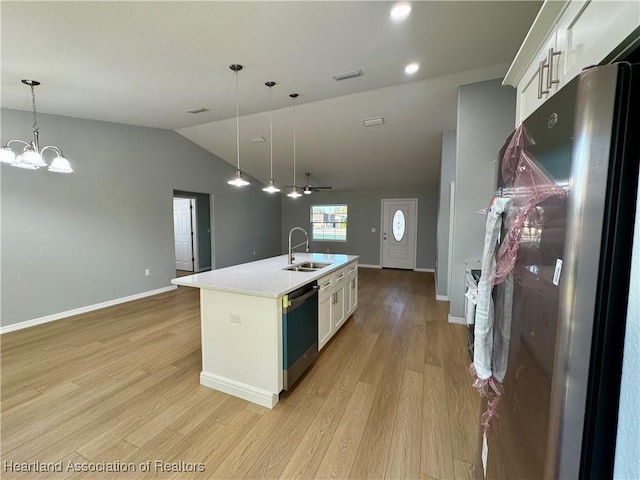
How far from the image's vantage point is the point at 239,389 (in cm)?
214

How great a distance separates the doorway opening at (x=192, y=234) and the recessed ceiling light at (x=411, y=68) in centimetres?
537

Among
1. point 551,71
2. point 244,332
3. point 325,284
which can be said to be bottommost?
point 244,332

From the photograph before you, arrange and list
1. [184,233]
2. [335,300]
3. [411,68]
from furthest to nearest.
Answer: [184,233]
[335,300]
[411,68]

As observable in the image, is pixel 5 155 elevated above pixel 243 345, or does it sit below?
above

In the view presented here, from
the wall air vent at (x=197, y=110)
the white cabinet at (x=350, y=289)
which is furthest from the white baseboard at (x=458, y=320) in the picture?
the wall air vent at (x=197, y=110)

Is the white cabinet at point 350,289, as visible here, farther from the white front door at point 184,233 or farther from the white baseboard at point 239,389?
the white front door at point 184,233

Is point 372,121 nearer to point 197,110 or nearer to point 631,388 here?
point 197,110

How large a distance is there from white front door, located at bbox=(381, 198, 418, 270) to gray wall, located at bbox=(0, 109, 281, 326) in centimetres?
474

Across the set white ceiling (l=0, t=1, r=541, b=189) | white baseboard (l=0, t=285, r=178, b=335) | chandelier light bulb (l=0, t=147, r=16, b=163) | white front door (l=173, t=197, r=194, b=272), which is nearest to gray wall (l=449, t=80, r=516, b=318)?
white ceiling (l=0, t=1, r=541, b=189)

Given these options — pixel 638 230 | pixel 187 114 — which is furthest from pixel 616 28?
pixel 187 114

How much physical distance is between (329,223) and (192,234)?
382cm

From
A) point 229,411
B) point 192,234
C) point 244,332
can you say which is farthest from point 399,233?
point 229,411

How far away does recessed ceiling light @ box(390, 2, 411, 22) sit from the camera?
6.24 ft

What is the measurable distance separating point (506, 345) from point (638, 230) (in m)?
0.57
